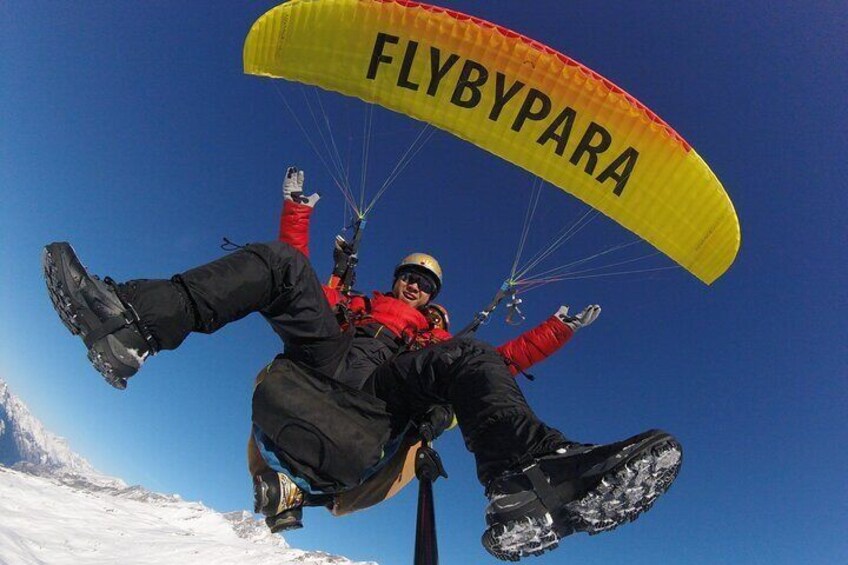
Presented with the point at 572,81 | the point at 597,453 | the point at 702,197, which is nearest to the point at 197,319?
the point at 597,453

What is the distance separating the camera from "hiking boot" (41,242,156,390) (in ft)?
7.60

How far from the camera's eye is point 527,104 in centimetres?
638

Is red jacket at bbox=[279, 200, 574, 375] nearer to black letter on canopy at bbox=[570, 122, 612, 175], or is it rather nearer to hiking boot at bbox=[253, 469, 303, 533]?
hiking boot at bbox=[253, 469, 303, 533]

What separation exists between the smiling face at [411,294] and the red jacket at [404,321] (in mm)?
172

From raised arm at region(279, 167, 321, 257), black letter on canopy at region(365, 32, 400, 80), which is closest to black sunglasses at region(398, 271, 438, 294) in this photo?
raised arm at region(279, 167, 321, 257)

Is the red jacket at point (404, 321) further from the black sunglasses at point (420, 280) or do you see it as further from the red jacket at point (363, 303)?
the black sunglasses at point (420, 280)

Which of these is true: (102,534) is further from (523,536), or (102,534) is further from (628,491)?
(628,491)

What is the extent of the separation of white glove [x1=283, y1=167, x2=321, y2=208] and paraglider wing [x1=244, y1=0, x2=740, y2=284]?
8.20 feet

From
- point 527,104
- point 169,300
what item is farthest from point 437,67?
point 169,300

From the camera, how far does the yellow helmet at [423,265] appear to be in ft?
19.4

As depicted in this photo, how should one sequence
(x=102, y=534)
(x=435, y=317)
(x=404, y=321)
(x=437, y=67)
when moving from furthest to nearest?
(x=102, y=534) < (x=437, y=67) < (x=435, y=317) < (x=404, y=321)

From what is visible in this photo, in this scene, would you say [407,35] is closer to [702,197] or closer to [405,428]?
[702,197]

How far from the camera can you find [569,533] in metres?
2.40

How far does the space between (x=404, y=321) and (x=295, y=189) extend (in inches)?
67.5
